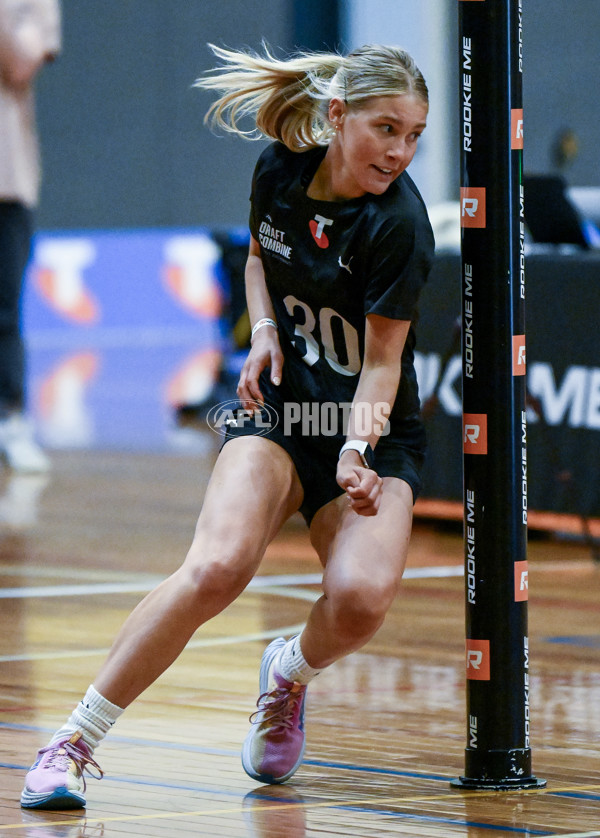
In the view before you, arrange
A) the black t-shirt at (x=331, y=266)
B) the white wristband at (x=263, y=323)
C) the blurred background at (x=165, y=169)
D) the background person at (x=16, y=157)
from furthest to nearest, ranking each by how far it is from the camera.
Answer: the blurred background at (x=165, y=169)
the background person at (x=16, y=157)
the white wristband at (x=263, y=323)
the black t-shirt at (x=331, y=266)

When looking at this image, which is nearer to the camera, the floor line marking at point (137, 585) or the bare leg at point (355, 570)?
the bare leg at point (355, 570)

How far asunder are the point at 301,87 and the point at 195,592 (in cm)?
108

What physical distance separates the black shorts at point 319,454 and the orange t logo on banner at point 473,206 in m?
0.46

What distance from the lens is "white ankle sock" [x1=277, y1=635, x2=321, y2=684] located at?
3285 mm

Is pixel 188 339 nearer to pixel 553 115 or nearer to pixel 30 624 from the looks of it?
pixel 553 115

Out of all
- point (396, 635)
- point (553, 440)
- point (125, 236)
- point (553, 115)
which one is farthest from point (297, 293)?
point (125, 236)

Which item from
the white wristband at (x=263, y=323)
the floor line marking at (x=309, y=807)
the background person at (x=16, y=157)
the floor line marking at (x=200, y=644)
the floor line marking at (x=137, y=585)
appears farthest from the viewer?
the background person at (x=16, y=157)

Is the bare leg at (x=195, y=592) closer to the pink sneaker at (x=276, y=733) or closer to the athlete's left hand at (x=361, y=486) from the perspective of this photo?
the athlete's left hand at (x=361, y=486)

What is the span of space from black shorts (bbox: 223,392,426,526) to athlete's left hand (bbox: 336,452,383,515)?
0.21m

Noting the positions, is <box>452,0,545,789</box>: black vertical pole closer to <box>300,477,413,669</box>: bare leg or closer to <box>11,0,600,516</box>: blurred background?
<box>300,477,413,669</box>: bare leg

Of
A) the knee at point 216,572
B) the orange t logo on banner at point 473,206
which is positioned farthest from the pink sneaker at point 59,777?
the orange t logo on banner at point 473,206

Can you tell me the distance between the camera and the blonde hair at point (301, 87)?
3.12 meters

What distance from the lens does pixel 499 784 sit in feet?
10.3

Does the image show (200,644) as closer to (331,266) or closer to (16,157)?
(331,266)
